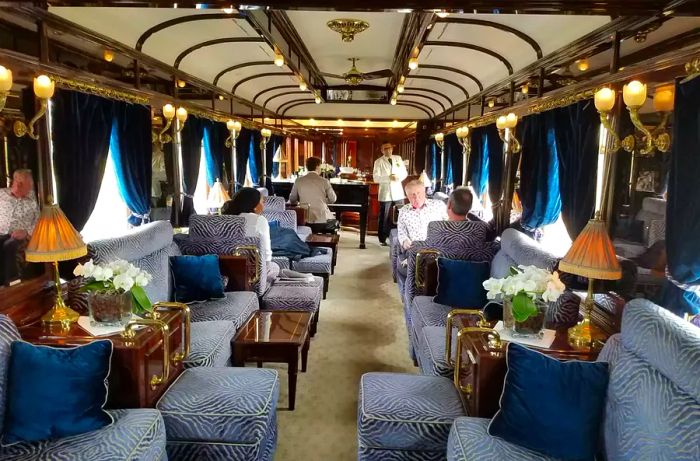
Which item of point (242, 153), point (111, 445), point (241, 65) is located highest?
point (241, 65)

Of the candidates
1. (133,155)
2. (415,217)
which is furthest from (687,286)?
(133,155)

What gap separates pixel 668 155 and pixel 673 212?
1.20 ft

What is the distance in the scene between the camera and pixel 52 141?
330 cm

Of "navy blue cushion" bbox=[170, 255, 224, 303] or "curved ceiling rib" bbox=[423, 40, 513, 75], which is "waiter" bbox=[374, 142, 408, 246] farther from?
"navy blue cushion" bbox=[170, 255, 224, 303]

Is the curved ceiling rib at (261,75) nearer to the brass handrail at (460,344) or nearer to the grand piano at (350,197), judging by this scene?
the grand piano at (350,197)

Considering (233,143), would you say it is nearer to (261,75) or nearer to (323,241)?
(261,75)

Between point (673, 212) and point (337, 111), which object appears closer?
point (673, 212)

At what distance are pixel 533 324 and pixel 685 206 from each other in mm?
881

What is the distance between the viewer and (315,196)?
25.4ft

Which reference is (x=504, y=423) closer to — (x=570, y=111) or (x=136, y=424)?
(x=136, y=424)

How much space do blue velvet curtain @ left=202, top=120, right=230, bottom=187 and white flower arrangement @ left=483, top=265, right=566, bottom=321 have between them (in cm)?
540

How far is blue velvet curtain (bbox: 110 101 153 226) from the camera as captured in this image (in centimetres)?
434

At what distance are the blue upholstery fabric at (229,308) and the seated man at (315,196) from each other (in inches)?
146

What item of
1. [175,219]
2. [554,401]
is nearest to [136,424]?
[554,401]
